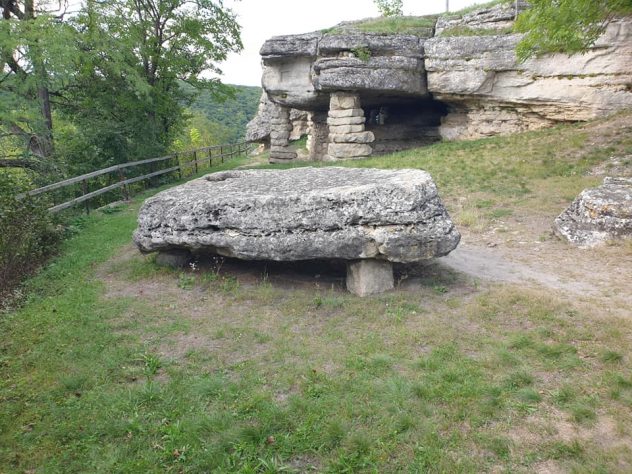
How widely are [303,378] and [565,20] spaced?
34.2 feet

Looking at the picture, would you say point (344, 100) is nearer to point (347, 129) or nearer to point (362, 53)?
point (347, 129)

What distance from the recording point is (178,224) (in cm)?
640

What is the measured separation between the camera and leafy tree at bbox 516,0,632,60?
980 cm

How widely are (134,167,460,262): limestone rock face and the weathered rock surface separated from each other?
3027 millimetres

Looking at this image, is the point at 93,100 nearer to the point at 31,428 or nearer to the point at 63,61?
the point at 63,61

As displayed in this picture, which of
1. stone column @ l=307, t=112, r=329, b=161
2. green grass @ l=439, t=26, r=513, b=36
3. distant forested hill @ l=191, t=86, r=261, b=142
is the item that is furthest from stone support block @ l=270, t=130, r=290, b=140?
distant forested hill @ l=191, t=86, r=261, b=142

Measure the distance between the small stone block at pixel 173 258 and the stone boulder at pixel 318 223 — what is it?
0.30m

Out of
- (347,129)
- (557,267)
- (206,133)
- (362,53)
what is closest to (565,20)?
(557,267)

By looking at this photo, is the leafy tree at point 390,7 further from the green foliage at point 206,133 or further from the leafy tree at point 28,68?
the green foliage at point 206,133

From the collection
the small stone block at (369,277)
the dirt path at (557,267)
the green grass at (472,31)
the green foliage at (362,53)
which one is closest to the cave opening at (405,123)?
the green foliage at (362,53)

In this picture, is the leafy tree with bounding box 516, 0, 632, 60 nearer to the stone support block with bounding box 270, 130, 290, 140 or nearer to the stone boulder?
the stone boulder

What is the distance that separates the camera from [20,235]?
6.95m

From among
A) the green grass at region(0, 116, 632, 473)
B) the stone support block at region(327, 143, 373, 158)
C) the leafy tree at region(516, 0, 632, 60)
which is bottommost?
the green grass at region(0, 116, 632, 473)

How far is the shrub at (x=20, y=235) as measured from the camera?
6.53 m
